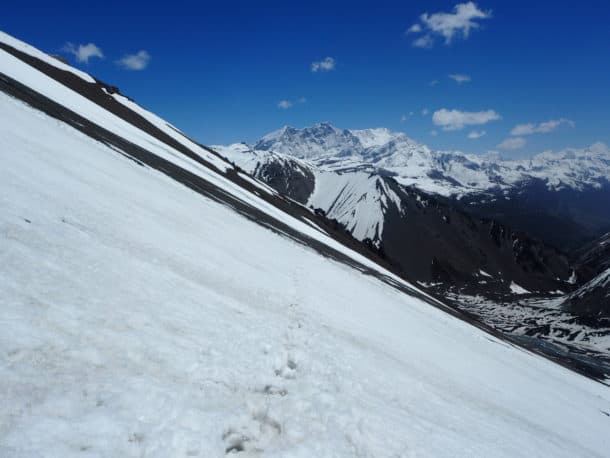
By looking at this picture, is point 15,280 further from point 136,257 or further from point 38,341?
point 136,257

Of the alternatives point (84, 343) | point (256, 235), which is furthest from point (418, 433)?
point (256, 235)

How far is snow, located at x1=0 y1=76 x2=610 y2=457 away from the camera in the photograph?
18.9ft

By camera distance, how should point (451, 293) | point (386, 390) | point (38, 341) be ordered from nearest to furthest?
point (38, 341) → point (386, 390) → point (451, 293)

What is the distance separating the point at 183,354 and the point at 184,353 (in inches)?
2.2

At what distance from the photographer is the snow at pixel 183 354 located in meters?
5.77

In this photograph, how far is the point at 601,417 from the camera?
2870cm

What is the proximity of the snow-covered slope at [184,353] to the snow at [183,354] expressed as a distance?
1.6 inches

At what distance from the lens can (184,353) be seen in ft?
26.6

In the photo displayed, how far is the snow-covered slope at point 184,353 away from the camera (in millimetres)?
5781

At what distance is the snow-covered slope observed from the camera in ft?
19.0

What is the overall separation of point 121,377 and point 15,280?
11.2 ft

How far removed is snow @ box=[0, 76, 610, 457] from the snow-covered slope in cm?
4

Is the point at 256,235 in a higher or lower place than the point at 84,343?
higher

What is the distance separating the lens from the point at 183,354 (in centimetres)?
804
